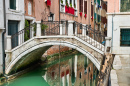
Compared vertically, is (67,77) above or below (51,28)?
below

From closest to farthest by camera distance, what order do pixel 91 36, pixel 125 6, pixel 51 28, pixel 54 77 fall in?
pixel 91 36 → pixel 51 28 → pixel 54 77 → pixel 125 6

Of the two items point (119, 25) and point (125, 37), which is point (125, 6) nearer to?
point (119, 25)

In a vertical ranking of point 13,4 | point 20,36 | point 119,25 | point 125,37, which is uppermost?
point 13,4

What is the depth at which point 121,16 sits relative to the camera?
13094 mm

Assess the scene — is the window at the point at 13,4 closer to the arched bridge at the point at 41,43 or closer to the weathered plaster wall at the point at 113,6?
Result: the arched bridge at the point at 41,43

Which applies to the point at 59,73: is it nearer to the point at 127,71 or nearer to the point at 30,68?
the point at 30,68

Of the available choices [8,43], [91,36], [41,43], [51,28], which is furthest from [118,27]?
[8,43]

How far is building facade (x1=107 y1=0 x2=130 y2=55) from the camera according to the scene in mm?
13062

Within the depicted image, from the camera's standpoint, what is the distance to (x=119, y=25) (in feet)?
43.1

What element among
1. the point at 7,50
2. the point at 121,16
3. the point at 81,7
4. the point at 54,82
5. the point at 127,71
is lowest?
the point at 54,82

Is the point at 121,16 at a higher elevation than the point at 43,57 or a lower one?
higher

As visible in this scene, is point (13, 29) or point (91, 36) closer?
point (91, 36)

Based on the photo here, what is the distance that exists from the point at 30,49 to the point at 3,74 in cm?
184

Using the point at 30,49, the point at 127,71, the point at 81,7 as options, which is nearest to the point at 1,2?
the point at 30,49
